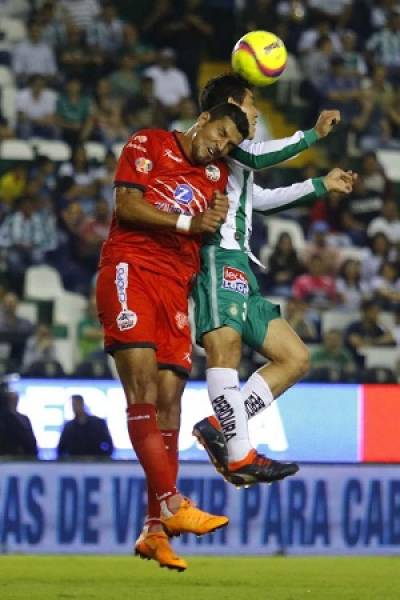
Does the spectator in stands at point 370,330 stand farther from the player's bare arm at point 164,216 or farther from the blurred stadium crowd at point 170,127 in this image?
the player's bare arm at point 164,216

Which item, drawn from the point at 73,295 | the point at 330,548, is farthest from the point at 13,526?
the point at 73,295

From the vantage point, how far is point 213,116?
9.85 metres

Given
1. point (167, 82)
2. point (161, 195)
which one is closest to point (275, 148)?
point (161, 195)

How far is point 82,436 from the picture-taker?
51.3ft

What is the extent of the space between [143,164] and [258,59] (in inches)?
35.7

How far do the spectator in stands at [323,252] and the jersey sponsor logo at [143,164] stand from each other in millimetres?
9969

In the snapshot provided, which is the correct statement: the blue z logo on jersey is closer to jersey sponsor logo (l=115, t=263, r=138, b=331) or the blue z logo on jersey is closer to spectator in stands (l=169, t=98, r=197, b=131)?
jersey sponsor logo (l=115, t=263, r=138, b=331)

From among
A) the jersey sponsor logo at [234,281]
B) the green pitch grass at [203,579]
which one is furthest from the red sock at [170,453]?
the jersey sponsor logo at [234,281]

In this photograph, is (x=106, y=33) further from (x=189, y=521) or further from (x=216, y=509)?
(x=189, y=521)

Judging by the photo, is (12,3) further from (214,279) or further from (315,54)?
(214,279)

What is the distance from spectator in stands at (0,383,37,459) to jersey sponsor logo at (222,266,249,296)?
5.58 metres

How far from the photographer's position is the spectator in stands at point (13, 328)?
17375 millimetres

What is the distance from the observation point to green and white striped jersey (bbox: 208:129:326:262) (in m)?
9.98

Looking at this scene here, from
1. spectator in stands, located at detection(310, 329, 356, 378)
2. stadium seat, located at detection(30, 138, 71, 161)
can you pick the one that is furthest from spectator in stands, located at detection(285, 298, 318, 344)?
stadium seat, located at detection(30, 138, 71, 161)
